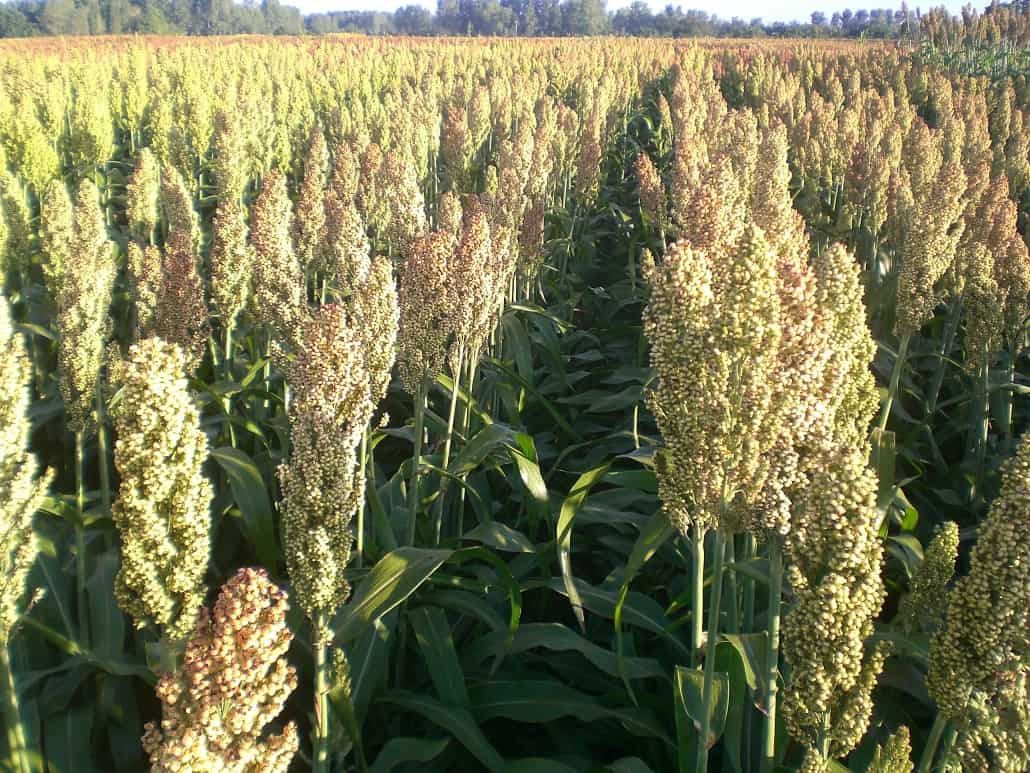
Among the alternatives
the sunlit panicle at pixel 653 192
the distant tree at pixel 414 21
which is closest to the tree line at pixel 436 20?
the distant tree at pixel 414 21

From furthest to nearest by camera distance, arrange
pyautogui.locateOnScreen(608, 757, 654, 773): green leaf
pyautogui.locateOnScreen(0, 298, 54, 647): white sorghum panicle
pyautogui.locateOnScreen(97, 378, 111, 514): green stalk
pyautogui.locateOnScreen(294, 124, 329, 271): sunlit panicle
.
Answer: pyautogui.locateOnScreen(294, 124, 329, 271): sunlit panicle, pyautogui.locateOnScreen(97, 378, 111, 514): green stalk, pyautogui.locateOnScreen(608, 757, 654, 773): green leaf, pyautogui.locateOnScreen(0, 298, 54, 647): white sorghum panicle

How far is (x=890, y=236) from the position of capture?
7.38 metres

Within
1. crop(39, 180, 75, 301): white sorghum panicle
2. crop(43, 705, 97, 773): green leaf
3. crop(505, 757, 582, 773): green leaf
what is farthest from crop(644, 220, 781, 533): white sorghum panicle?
crop(39, 180, 75, 301): white sorghum panicle

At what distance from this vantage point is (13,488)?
1.97 metres

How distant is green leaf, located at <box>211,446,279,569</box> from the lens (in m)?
3.47

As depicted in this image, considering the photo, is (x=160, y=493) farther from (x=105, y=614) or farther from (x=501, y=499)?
(x=501, y=499)

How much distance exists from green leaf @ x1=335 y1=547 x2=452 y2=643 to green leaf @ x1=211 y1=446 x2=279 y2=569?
37.3 inches

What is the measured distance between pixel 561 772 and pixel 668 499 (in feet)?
4.20

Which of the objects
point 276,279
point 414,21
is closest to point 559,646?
point 276,279

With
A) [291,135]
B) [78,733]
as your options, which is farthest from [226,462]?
[291,135]

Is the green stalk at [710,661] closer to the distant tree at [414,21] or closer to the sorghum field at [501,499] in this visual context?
the sorghum field at [501,499]

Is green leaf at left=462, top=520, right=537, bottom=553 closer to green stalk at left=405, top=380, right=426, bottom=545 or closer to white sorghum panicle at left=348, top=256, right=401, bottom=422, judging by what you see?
green stalk at left=405, top=380, right=426, bottom=545

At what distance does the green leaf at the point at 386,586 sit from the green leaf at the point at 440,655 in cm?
72

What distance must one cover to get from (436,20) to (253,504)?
18037cm
